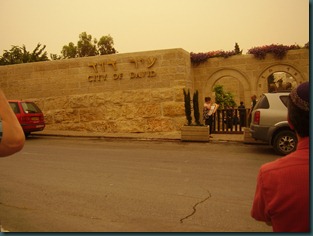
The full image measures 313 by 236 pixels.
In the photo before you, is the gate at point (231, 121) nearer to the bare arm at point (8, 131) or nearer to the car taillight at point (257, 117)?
the car taillight at point (257, 117)

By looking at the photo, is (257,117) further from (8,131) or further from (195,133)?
(8,131)

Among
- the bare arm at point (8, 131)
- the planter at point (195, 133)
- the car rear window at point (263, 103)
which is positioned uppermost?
the bare arm at point (8, 131)

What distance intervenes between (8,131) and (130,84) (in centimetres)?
1410

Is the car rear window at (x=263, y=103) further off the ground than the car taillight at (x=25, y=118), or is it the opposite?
the car rear window at (x=263, y=103)

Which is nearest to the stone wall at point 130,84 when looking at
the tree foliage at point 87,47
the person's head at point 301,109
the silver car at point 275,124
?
the silver car at point 275,124

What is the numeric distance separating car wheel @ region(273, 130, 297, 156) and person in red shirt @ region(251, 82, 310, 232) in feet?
26.5

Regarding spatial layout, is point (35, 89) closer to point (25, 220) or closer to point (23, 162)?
point (23, 162)

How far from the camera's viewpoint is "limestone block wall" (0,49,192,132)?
14875mm

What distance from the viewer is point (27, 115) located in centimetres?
1427

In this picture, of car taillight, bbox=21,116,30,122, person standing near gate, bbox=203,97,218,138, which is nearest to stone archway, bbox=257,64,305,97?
person standing near gate, bbox=203,97,218,138

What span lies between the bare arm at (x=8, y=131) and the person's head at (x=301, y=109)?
1257 mm

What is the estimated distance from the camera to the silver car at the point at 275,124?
926 cm

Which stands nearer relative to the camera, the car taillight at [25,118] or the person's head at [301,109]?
the person's head at [301,109]

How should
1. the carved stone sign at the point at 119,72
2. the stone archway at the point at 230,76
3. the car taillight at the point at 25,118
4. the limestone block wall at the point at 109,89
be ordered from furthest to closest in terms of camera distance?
the stone archway at the point at 230,76
the carved stone sign at the point at 119,72
the limestone block wall at the point at 109,89
the car taillight at the point at 25,118
